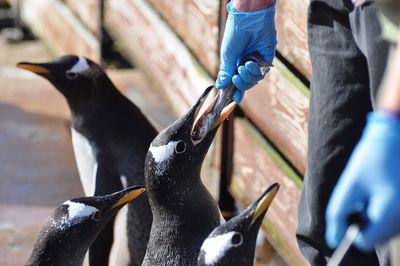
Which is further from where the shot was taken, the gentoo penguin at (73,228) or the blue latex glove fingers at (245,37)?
the gentoo penguin at (73,228)

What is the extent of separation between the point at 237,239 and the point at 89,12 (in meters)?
4.31

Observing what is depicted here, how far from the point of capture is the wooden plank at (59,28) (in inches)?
282

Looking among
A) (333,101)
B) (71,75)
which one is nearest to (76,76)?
(71,75)

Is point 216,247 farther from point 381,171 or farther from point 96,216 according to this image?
point 381,171

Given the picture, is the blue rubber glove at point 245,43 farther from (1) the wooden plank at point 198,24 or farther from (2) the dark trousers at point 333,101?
(1) the wooden plank at point 198,24

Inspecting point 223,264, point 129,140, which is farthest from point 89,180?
point 223,264

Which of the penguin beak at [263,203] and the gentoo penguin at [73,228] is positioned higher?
the penguin beak at [263,203]

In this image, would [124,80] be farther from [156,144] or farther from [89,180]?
[156,144]

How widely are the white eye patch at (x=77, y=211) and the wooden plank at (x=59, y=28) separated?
3424 mm

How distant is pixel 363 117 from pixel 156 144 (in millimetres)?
709

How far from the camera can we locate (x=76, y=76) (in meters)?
4.79

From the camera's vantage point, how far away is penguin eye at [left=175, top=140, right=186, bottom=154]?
3521mm

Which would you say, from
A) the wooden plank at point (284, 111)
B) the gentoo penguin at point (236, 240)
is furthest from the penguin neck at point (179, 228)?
the wooden plank at point (284, 111)

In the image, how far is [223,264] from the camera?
3.09 meters
